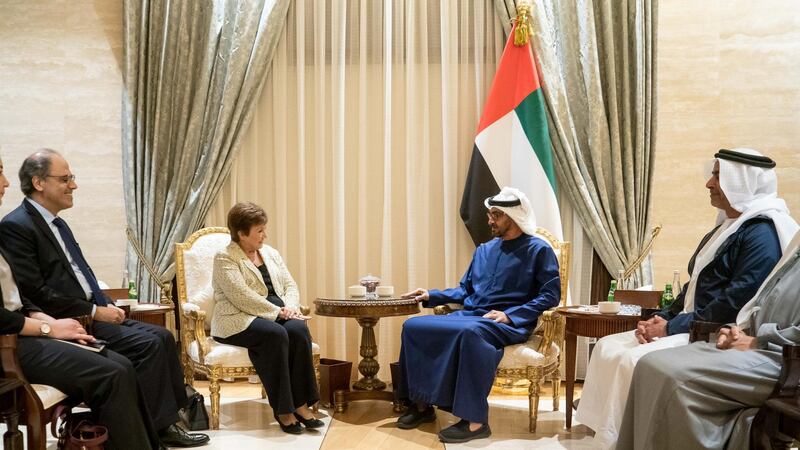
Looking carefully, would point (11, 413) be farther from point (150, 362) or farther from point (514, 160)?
point (514, 160)

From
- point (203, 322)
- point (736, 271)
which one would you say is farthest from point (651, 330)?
point (203, 322)

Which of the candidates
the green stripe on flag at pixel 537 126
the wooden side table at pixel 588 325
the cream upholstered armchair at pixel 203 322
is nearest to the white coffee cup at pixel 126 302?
the cream upholstered armchair at pixel 203 322

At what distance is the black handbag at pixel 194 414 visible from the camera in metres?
4.58

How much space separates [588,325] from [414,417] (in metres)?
1.15

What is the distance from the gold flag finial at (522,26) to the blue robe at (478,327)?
5.47 ft

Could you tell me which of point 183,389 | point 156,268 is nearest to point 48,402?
point 183,389

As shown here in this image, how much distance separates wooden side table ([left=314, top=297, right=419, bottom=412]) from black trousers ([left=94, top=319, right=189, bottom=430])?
1109 mm

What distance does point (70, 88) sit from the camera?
6.28 meters

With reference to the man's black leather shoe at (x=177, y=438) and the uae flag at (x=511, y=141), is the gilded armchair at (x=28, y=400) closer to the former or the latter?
the man's black leather shoe at (x=177, y=438)

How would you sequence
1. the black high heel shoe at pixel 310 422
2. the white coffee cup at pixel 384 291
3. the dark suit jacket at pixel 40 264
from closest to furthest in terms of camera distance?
the dark suit jacket at pixel 40 264 → the black high heel shoe at pixel 310 422 → the white coffee cup at pixel 384 291

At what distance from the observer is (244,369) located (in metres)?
4.70

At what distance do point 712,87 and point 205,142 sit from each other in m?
3.83

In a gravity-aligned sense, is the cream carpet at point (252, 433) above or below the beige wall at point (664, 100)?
below

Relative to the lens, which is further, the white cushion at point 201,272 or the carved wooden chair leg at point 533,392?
the white cushion at point 201,272
